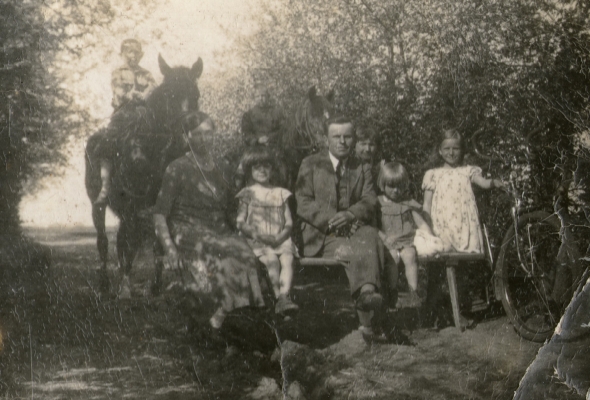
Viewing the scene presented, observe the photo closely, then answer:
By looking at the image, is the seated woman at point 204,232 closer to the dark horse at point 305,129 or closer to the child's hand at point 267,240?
the child's hand at point 267,240

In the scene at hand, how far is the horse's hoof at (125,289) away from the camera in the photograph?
10.0 ft

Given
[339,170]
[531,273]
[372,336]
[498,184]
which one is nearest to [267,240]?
[339,170]

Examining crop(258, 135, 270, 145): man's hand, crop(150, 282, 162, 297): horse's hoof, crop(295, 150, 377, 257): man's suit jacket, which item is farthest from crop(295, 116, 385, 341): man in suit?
crop(150, 282, 162, 297): horse's hoof

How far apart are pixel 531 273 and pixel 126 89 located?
241cm

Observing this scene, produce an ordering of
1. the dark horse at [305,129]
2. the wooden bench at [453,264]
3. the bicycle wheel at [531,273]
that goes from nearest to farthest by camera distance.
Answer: the dark horse at [305,129] < the wooden bench at [453,264] < the bicycle wheel at [531,273]

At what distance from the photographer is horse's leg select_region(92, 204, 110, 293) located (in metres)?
3.04

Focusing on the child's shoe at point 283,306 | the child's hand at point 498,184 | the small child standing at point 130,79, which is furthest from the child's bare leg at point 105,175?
the child's hand at point 498,184

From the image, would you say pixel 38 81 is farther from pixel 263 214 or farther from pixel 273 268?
pixel 273 268

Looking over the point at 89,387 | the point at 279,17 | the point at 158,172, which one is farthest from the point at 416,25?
the point at 89,387

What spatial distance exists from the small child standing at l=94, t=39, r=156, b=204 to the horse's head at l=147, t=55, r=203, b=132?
6 centimetres

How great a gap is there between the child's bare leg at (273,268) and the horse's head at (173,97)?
2.62 feet

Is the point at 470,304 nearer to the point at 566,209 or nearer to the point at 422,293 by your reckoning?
the point at 422,293

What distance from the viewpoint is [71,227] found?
3021 mm

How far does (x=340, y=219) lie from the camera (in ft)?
10.8
